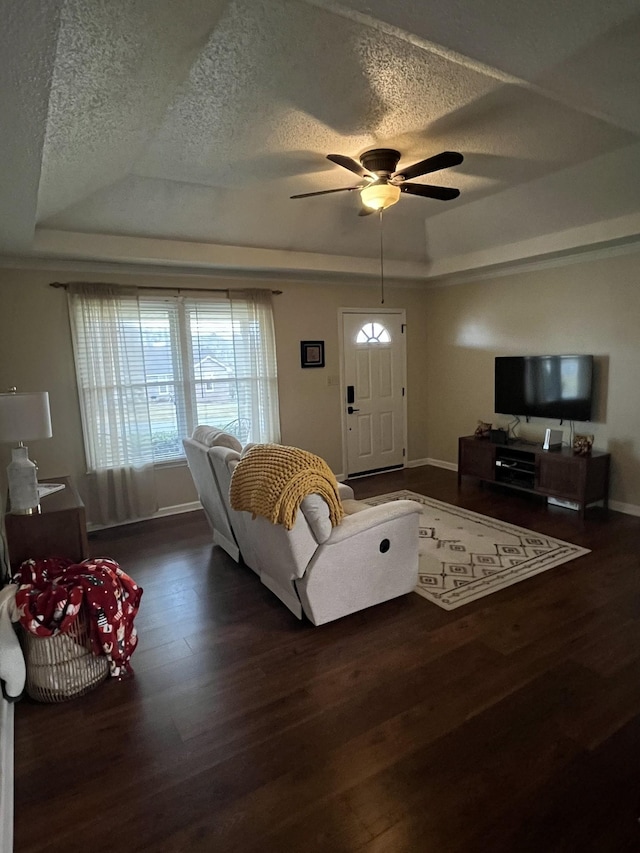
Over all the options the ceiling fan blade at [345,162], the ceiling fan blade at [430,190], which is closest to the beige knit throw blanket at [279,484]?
the ceiling fan blade at [345,162]

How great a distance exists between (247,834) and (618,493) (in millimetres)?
4461

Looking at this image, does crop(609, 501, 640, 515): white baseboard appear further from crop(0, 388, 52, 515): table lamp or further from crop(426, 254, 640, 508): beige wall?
crop(0, 388, 52, 515): table lamp

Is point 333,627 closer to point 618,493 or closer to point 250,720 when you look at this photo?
point 250,720

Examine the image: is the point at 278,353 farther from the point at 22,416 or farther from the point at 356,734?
the point at 356,734

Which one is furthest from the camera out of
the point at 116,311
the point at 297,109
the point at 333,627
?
the point at 116,311

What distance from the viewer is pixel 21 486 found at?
275 cm

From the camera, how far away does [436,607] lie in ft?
9.92

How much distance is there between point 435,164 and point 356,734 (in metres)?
2.96

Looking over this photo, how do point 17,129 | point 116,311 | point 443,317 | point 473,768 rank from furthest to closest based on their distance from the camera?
point 443,317 < point 116,311 < point 473,768 < point 17,129

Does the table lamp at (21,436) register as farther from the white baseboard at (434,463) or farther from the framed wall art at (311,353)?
the white baseboard at (434,463)

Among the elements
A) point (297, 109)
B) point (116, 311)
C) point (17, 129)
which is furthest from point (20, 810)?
point (116, 311)

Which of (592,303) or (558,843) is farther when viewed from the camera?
(592,303)

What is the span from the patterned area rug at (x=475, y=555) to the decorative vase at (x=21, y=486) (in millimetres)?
2516

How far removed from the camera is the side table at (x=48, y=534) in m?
2.69
